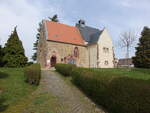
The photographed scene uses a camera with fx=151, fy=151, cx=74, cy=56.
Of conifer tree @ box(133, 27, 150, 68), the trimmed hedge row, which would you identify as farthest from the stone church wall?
the trimmed hedge row

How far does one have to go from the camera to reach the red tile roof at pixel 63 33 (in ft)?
104

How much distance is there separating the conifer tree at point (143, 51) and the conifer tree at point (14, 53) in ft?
67.4

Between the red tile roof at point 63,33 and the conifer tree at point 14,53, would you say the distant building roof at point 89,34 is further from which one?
the conifer tree at point 14,53

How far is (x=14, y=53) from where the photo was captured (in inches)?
712

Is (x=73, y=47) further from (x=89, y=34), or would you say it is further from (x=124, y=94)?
(x=124, y=94)

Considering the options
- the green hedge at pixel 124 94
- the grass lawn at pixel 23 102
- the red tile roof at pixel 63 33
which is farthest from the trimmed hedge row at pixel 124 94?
the red tile roof at pixel 63 33

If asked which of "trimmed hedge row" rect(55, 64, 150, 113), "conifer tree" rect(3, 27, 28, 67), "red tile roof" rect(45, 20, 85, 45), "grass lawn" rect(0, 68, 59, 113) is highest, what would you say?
"red tile roof" rect(45, 20, 85, 45)

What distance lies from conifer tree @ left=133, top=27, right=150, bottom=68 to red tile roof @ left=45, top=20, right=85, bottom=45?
12491 mm

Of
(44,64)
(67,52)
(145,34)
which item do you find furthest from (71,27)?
(145,34)

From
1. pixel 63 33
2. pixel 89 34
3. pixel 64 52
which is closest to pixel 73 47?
pixel 64 52

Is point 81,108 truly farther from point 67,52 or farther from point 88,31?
point 88,31

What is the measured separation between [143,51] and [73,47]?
14.2 m

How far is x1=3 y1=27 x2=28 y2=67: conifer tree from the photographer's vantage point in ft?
59.0

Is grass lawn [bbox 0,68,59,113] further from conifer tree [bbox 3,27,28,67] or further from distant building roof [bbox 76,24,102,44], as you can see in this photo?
distant building roof [bbox 76,24,102,44]
